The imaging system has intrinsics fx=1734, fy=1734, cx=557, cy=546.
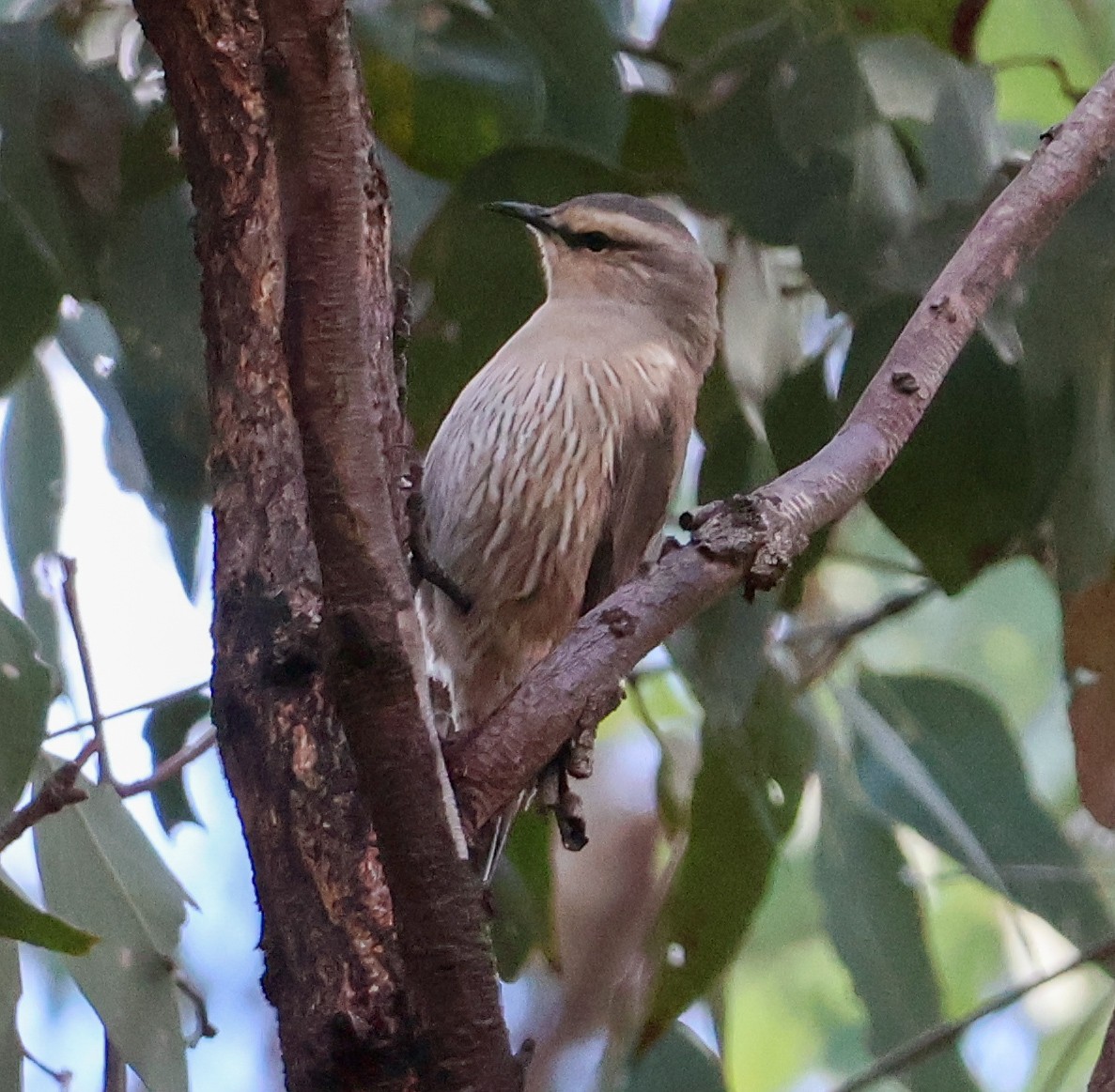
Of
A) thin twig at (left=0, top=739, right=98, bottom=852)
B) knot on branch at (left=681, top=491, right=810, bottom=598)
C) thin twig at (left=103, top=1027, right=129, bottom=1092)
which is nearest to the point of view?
knot on branch at (left=681, top=491, right=810, bottom=598)

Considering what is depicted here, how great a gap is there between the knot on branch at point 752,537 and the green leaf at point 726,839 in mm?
446

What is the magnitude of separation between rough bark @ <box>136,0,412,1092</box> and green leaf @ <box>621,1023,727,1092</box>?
24.5 inches

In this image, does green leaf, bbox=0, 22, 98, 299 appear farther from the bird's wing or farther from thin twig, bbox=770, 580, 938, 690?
thin twig, bbox=770, 580, 938, 690

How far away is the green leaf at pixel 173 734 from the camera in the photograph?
1.77m

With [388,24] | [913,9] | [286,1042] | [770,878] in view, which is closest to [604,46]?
[388,24]

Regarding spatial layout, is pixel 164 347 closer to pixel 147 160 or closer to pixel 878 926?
pixel 147 160

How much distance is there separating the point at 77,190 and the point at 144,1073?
0.76 m

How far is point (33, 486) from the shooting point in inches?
72.9

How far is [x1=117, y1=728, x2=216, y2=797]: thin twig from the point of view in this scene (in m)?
1.61

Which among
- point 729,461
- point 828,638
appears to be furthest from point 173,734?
point 828,638

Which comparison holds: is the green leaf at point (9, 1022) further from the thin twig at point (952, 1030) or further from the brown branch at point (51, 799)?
the thin twig at point (952, 1030)

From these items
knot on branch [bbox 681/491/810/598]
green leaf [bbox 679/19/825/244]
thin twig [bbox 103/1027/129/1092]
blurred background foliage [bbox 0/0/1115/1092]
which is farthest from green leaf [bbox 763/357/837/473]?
thin twig [bbox 103/1027/129/1092]

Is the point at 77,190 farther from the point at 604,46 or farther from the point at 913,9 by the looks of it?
the point at 913,9

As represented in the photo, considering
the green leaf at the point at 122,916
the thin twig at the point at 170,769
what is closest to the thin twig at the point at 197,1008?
the green leaf at the point at 122,916
